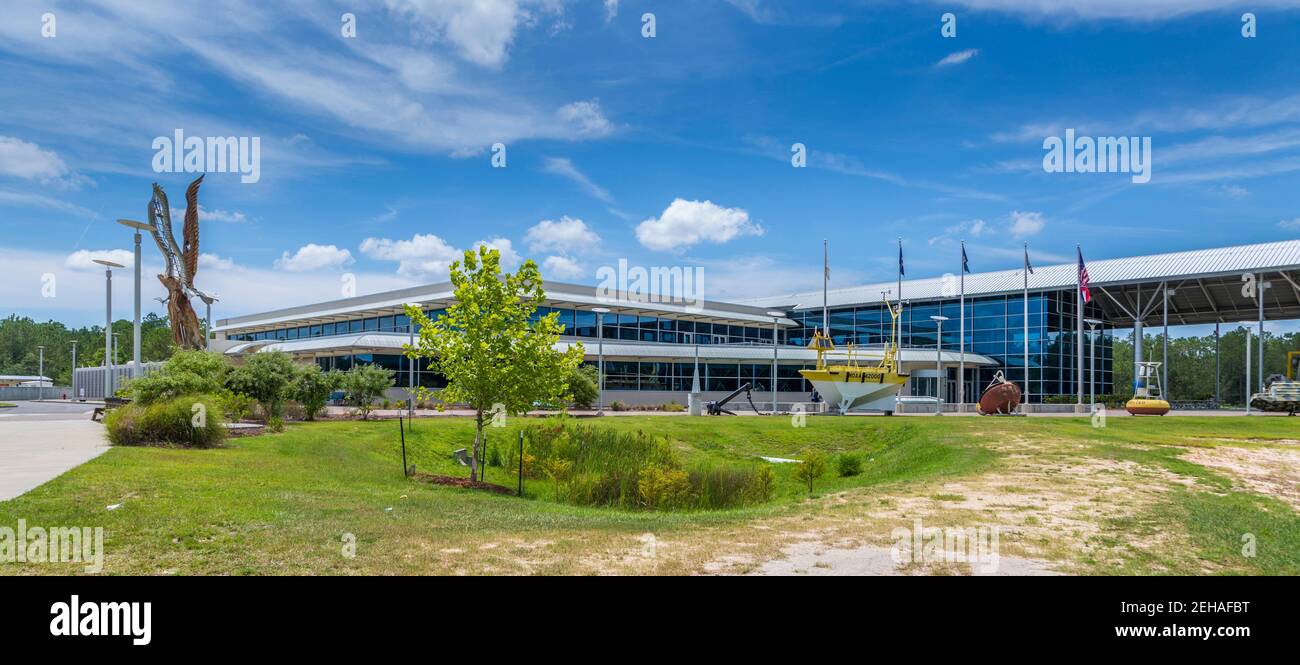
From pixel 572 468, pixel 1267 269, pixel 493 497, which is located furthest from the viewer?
pixel 1267 269

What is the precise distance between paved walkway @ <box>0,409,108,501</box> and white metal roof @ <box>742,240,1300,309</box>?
61910 millimetres

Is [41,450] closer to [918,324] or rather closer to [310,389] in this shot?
[310,389]

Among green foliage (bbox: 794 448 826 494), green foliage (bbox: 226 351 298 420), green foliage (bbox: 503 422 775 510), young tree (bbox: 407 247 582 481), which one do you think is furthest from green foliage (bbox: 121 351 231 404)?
green foliage (bbox: 794 448 826 494)

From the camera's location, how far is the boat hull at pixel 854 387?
46969 mm

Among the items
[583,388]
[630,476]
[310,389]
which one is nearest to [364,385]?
[310,389]

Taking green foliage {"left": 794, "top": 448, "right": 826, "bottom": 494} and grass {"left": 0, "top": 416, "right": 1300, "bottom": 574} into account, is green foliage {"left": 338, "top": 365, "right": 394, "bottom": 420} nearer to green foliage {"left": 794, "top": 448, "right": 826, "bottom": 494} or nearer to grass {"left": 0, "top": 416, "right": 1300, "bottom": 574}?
grass {"left": 0, "top": 416, "right": 1300, "bottom": 574}

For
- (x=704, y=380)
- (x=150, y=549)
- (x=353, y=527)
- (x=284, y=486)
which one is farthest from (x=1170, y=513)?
(x=704, y=380)

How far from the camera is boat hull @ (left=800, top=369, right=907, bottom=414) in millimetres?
46969

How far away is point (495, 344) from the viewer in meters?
19.5

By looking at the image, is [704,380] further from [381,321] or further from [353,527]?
[353,527]

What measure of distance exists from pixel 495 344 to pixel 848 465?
12.5m

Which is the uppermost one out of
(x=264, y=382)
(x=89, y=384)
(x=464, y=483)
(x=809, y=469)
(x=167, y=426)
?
(x=264, y=382)
